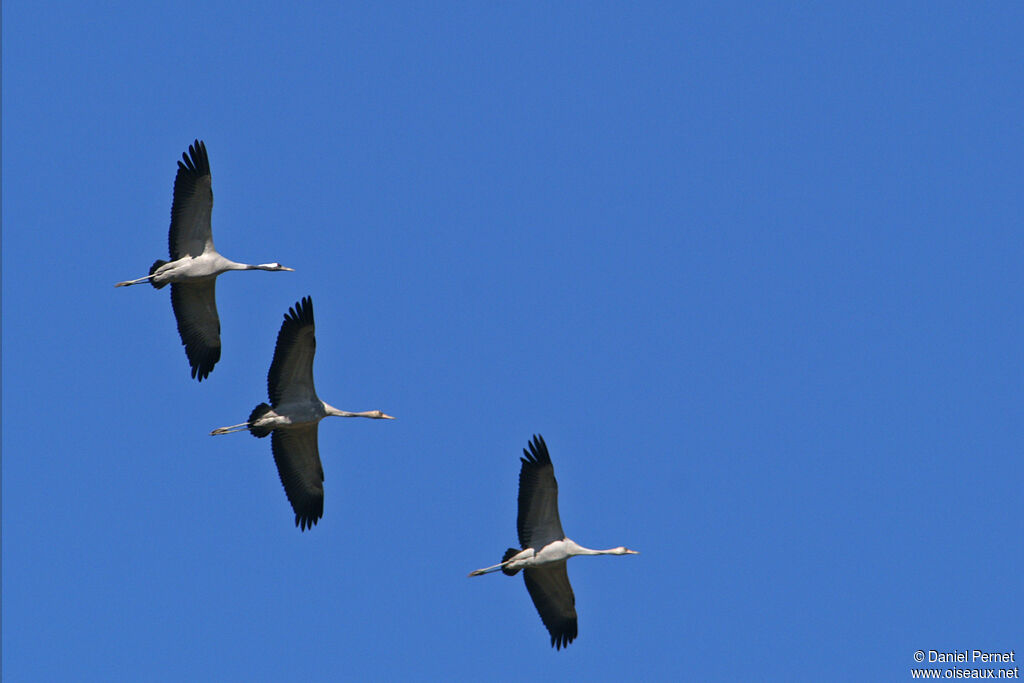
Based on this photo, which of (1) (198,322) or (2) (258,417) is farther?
(1) (198,322)

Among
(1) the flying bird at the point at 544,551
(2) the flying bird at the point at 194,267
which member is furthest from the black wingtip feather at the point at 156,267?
(1) the flying bird at the point at 544,551

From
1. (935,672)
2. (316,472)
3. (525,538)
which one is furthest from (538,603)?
(935,672)

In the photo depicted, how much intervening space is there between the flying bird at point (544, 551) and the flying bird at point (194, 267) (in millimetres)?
8818

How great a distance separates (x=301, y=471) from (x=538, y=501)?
620cm

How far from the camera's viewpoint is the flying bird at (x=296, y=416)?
4325 centimetres

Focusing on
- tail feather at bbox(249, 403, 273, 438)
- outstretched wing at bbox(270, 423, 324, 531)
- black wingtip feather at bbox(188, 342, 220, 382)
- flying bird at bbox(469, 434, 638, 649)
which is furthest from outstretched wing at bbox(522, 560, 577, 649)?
black wingtip feather at bbox(188, 342, 220, 382)

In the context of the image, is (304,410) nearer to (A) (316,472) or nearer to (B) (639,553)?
(A) (316,472)

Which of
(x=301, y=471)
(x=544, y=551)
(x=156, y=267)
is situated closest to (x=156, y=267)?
(x=156, y=267)

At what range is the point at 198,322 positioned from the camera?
152 feet

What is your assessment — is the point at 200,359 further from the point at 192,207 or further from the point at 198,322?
the point at 192,207

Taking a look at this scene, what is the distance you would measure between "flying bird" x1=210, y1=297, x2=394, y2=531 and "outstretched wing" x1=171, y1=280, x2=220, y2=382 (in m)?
2.58

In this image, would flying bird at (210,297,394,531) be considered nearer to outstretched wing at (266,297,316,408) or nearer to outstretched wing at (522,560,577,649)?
outstretched wing at (266,297,316,408)

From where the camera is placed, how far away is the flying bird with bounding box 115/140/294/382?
44.5 meters

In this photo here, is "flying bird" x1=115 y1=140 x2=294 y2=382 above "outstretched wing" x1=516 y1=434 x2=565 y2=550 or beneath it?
above
